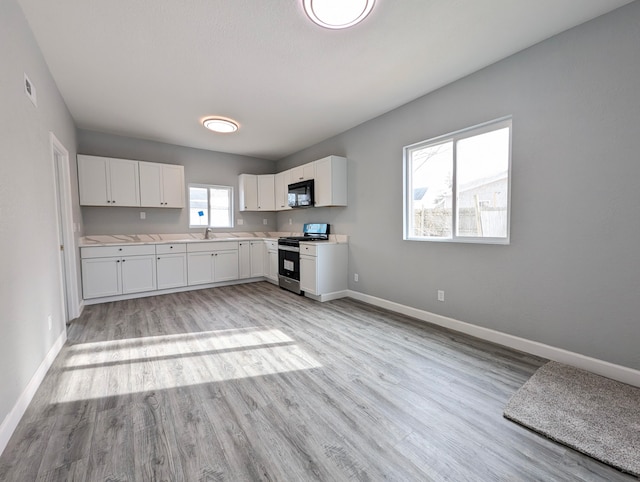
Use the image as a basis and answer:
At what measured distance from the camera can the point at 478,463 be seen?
1369 mm

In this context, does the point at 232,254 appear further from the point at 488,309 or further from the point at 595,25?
the point at 595,25

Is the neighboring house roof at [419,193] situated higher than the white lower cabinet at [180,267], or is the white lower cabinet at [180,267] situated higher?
the neighboring house roof at [419,193]

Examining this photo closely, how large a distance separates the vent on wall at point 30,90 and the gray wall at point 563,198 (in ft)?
12.1

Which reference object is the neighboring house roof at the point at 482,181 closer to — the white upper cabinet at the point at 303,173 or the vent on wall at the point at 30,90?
the white upper cabinet at the point at 303,173

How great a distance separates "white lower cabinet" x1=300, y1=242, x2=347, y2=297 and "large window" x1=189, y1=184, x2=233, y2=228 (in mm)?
2308

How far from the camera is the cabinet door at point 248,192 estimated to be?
19.2 feet

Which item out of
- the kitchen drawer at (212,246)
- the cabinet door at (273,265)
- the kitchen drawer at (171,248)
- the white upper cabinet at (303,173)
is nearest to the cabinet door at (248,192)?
the kitchen drawer at (212,246)

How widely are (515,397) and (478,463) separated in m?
0.73

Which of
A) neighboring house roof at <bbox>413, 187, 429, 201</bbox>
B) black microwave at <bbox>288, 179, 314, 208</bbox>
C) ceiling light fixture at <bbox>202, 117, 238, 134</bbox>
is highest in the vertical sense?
ceiling light fixture at <bbox>202, 117, 238, 134</bbox>

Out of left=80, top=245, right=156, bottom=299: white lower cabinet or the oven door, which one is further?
the oven door

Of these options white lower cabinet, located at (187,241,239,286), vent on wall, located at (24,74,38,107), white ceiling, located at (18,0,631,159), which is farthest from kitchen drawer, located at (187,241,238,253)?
vent on wall, located at (24,74,38,107)

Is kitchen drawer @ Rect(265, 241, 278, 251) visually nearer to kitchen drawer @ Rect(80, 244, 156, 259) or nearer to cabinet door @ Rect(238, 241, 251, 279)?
cabinet door @ Rect(238, 241, 251, 279)

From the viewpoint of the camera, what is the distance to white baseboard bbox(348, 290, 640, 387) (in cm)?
204

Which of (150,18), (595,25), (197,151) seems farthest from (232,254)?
(595,25)
